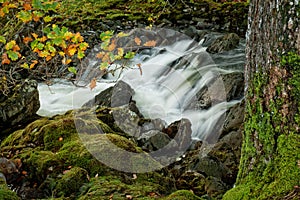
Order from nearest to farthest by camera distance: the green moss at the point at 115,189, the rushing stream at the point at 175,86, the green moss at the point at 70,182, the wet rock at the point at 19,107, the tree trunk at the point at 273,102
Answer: the tree trunk at the point at 273,102 → the green moss at the point at 115,189 → the green moss at the point at 70,182 → the wet rock at the point at 19,107 → the rushing stream at the point at 175,86

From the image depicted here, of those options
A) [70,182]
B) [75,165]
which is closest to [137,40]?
[75,165]

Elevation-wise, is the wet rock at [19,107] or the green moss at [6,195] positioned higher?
the green moss at [6,195]

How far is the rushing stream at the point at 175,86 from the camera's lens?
24.3ft

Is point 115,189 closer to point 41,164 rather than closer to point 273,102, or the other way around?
point 41,164

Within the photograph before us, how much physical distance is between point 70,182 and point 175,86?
19.3 feet

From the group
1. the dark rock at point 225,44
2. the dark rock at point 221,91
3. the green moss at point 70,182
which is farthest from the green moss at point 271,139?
the dark rock at point 225,44

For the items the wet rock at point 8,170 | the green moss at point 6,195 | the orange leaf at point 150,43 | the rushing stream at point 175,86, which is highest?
the green moss at point 6,195

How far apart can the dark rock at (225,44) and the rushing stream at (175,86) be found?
0.43 ft

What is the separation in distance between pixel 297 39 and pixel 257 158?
0.83 meters

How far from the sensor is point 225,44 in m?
9.34

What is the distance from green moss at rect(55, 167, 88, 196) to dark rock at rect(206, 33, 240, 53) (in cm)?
672

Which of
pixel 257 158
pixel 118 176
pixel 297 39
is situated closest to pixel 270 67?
pixel 297 39

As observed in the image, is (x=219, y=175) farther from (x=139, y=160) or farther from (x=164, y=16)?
(x=164, y=16)

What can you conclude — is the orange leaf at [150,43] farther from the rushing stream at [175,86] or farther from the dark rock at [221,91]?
the dark rock at [221,91]
